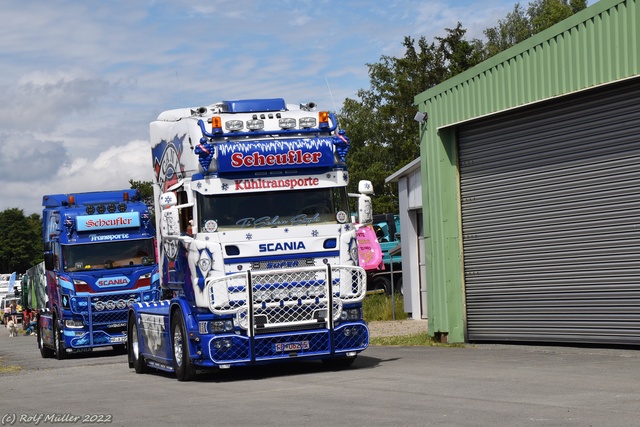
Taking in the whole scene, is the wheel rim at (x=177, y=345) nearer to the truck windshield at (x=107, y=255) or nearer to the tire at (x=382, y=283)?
the truck windshield at (x=107, y=255)

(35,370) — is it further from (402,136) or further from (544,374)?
(402,136)

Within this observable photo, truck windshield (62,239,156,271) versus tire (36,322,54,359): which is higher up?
truck windshield (62,239,156,271)

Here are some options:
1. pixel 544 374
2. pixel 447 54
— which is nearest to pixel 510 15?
pixel 447 54

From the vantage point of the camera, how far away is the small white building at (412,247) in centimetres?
2866

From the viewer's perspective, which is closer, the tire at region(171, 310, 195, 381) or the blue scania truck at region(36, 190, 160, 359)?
the tire at region(171, 310, 195, 381)

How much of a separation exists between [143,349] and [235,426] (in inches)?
328

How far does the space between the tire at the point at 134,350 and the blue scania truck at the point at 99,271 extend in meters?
5.69

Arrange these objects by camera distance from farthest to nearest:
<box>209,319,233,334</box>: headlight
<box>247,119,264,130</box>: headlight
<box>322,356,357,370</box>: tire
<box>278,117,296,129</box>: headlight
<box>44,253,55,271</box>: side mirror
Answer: <box>44,253,55,271</box>: side mirror → <box>322,356,357,370</box>: tire → <box>278,117,296,129</box>: headlight → <box>247,119,264,130</box>: headlight → <box>209,319,233,334</box>: headlight

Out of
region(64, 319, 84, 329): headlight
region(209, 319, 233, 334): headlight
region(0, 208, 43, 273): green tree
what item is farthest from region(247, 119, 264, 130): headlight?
region(0, 208, 43, 273): green tree

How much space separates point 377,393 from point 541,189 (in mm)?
6885

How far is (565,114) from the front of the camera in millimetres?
17016

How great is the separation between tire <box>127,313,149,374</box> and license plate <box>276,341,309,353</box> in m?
4.32

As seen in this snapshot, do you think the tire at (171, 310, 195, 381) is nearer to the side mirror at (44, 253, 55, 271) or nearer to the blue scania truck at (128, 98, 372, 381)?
the blue scania truck at (128, 98, 372, 381)

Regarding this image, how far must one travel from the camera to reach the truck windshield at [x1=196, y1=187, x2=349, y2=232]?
1480 centimetres
